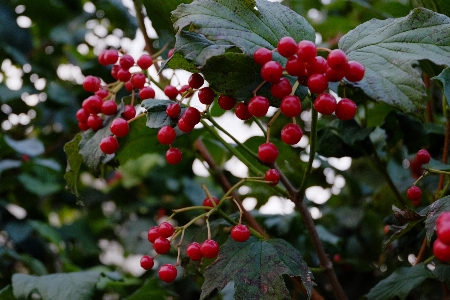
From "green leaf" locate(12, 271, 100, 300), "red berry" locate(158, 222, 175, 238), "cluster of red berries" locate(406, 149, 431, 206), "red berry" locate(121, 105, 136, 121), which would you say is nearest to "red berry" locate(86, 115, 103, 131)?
"red berry" locate(121, 105, 136, 121)

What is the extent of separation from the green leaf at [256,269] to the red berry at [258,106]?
275 millimetres

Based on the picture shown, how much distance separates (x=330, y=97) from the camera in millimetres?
696

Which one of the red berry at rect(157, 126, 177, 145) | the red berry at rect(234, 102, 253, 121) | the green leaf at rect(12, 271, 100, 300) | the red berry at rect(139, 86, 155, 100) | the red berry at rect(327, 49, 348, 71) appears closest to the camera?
the red berry at rect(327, 49, 348, 71)

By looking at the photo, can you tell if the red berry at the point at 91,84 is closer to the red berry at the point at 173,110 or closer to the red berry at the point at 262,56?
the red berry at the point at 173,110

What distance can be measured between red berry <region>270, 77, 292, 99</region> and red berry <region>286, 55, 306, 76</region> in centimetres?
2

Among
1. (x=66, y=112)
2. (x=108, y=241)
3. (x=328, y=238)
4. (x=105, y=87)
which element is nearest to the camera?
(x=105, y=87)

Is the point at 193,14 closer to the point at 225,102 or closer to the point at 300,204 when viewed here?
the point at 225,102

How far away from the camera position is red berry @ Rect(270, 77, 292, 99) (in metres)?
0.71

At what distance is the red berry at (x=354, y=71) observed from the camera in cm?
68

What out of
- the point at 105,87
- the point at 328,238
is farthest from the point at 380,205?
the point at 105,87

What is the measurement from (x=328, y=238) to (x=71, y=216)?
234 cm

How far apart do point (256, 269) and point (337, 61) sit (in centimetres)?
39

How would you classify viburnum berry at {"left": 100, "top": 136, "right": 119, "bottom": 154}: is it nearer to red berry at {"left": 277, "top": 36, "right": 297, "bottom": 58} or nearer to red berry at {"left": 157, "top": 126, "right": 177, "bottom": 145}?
red berry at {"left": 157, "top": 126, "right": 177, "bottom": 145}

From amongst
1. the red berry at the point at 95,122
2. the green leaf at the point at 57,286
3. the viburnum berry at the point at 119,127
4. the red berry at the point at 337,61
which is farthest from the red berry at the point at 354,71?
the green leaf at the point at 57,286
